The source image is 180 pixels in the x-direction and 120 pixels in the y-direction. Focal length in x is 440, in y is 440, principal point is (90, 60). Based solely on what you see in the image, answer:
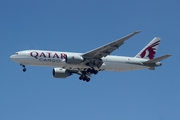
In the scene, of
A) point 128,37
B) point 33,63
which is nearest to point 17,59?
point 33,63

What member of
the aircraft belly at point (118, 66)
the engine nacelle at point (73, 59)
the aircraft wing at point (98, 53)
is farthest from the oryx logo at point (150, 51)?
the engine nacelle at point (73, 59)

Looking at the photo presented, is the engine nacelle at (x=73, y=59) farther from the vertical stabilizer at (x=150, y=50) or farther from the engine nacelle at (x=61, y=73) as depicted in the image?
the vertical stabilizer at (x=150, y=50)

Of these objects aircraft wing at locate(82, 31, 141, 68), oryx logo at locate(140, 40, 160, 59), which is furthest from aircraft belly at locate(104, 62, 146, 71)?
oryx logo at locate(140, 40, 160, 59)

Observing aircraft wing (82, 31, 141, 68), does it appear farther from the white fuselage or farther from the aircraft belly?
the aircraft belly

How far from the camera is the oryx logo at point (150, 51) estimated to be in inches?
2368

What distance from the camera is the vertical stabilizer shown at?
59963 mm

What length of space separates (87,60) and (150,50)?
1137cm

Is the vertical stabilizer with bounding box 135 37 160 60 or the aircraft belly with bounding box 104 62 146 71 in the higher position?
the vertical stabilizer with bounding box 135 37 160 60

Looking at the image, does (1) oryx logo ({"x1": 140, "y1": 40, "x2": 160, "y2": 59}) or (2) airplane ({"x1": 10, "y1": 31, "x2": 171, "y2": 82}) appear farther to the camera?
(1) oryx logo ({"x1": 140, "y1": 40, "x2": 160, "y2": 59})

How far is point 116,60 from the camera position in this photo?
56000mm

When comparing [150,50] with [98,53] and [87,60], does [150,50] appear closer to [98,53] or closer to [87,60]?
[98,53]

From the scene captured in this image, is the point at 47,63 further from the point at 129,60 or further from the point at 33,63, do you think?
the point at 129,60

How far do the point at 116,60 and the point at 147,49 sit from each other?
7111 mm

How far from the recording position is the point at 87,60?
54.1 meters
